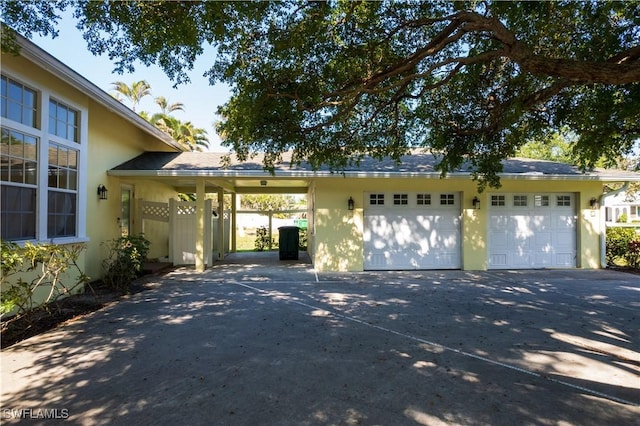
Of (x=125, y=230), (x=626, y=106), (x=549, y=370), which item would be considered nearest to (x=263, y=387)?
(x=549, y=370)

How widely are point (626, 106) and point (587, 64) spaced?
2.26 m

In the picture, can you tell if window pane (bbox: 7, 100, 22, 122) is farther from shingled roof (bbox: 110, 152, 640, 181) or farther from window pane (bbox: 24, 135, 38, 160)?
shingled roof (bbox: 110, 152, 640, 181)

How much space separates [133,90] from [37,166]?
21.4 meters

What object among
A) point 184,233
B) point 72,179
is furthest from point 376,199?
point 72,179

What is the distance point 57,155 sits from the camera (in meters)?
7.15

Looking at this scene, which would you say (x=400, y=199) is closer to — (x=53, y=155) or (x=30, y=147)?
(x=53, y=155)

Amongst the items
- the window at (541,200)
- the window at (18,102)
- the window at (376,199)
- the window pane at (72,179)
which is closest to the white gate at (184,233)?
the window pane at (72,179)

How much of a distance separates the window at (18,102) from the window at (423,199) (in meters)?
9.04

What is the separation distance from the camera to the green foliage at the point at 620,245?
37.7ft

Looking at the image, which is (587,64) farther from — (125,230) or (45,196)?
(125,230)

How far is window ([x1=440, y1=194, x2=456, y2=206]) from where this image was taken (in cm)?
1104

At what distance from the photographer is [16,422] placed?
289cm

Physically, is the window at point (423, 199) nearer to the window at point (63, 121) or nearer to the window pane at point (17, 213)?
the window at point (63, 121)

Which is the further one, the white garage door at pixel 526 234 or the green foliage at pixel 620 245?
the green foliage at pixel 620 245
